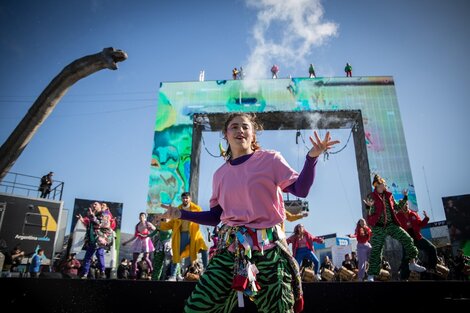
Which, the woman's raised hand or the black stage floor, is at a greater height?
the woman's raised hand

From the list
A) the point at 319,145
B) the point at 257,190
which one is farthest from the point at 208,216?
the point at 319,145

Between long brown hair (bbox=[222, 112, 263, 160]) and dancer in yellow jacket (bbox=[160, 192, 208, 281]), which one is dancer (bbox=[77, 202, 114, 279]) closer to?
dancer in yellow jacket (bbox=[160, 192, 208, 281])

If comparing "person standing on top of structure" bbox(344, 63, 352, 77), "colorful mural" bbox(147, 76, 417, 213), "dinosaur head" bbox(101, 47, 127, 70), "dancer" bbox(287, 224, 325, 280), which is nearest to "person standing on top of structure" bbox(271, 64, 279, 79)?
"colorful mural" bbox(147, 76, 417, 213)

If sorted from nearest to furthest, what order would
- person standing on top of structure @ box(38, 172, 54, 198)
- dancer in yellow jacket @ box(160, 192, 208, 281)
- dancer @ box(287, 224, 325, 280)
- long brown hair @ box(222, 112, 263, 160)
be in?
long brown hair @ box(222, 112, 263, 160), dancer in yellow jacket @ box(160, 192, 208, 281), dancer @ box(287, 224, 325, 280), person standing on top of structure @ box(38, 172, 54, 198)

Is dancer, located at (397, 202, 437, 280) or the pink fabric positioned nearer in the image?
the pink fabric

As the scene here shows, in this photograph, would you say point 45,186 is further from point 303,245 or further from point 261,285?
point 261,285

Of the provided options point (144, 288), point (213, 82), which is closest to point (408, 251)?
point (144, 288)

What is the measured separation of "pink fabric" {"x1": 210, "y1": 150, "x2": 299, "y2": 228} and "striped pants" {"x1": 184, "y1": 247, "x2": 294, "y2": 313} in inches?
7.5

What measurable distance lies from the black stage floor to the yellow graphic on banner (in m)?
10.1

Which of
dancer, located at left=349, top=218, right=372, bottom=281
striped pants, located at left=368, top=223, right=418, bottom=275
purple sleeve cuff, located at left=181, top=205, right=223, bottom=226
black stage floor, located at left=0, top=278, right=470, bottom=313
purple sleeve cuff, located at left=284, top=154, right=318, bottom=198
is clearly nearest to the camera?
purple sleeve cuff, located at left=284, top=154, right=318, bottom=198

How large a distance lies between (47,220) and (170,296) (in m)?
11.3

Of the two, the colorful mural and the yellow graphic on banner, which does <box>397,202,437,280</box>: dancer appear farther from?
the yellow graphic on banner

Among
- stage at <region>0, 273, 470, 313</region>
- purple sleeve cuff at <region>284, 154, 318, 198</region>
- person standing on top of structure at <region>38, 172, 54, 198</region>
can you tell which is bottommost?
stage at <region>0, 273, 470, 313</region>

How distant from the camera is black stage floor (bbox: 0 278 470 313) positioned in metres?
2.68
